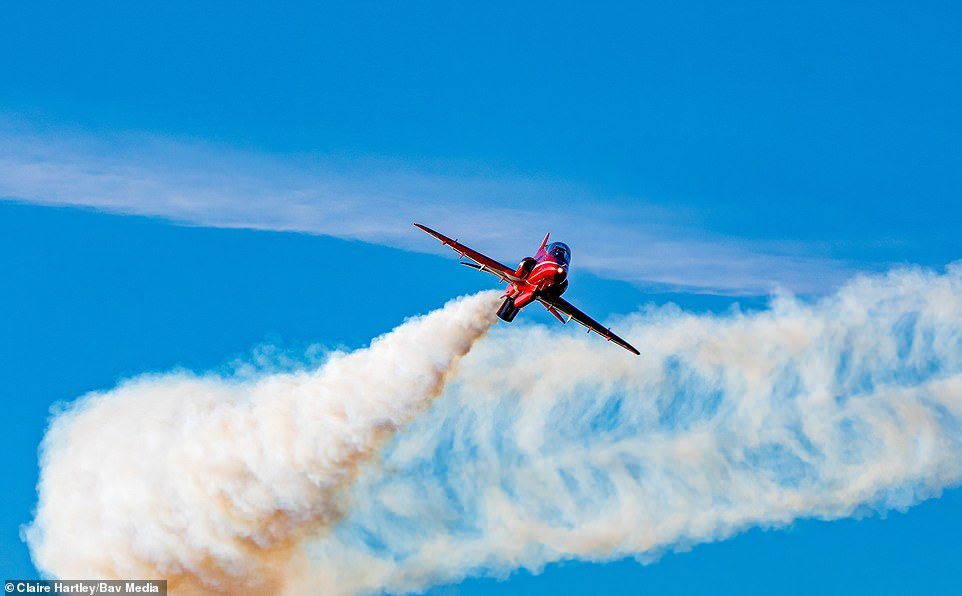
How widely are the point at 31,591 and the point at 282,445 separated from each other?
20.2m

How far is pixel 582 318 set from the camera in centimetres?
16875

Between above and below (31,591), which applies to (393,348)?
above

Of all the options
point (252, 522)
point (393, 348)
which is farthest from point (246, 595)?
point (393, 348)

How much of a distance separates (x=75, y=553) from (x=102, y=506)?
404 cm

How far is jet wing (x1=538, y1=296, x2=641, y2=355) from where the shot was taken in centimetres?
16512

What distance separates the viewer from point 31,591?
559 ft

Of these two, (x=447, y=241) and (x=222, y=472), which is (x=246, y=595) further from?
(x=447, y=241)

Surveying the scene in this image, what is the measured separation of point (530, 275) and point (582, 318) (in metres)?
6.69

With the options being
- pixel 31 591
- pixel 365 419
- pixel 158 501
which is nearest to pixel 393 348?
pixel 365 419

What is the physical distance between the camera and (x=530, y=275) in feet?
538

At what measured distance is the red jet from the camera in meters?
164

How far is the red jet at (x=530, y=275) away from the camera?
6437 inches

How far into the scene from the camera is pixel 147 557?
17050 centimetres

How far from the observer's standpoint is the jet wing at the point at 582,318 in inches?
6501
